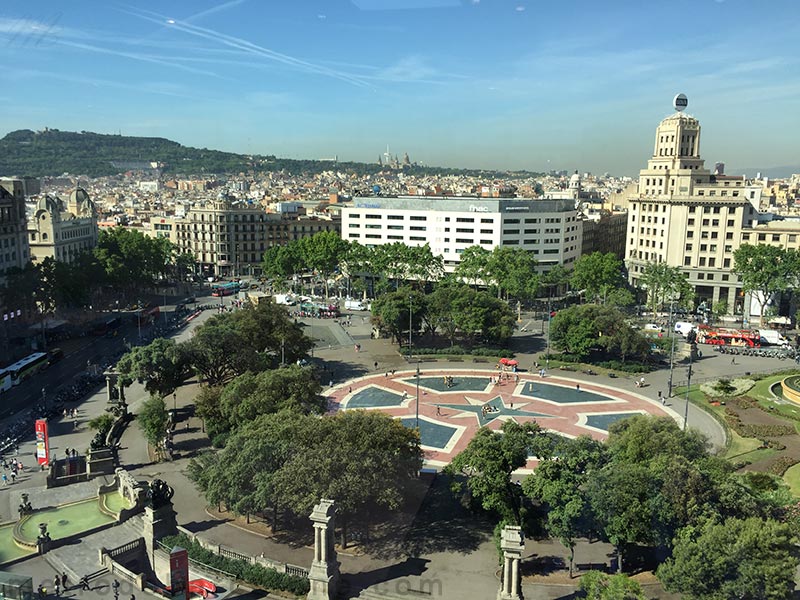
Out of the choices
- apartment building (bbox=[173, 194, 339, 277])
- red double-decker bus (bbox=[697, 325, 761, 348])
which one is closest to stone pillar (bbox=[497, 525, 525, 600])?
red double-decker bus (bbox=[697, 325, 761, 348])

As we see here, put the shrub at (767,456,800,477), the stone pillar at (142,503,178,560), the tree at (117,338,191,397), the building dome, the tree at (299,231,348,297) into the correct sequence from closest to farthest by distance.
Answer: the stone pillar at (142,503,178,560), the shrub at (767,456,800,477), the tree at (117,338,191,397), the tree at (299,231,348,297), the building dome

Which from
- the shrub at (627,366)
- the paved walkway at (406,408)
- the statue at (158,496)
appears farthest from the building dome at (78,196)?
the statue at (158,496)

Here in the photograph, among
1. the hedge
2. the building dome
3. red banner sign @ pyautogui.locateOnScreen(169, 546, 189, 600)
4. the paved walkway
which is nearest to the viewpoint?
red banner sign @ pyautogui.locateOnScreen(169, 546, 189, 600)

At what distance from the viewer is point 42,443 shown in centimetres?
3120

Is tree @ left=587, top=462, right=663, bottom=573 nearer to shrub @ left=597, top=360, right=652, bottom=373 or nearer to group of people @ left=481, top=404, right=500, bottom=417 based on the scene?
group of people @ left=481, top=404, right=500, bottom=417

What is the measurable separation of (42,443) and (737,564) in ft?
98.3

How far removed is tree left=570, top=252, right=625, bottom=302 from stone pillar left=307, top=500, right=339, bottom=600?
53.6 metres

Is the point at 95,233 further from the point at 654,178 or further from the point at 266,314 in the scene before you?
the point at 654,178

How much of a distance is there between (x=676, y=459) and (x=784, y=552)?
4.55 meters

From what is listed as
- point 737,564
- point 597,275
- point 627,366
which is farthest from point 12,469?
point 597,275

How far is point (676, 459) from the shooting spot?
22.8 meters

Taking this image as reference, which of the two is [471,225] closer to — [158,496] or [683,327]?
[683,327]

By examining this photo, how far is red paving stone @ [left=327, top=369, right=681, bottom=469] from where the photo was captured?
1487 inches

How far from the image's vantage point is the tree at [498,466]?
80.1ft
